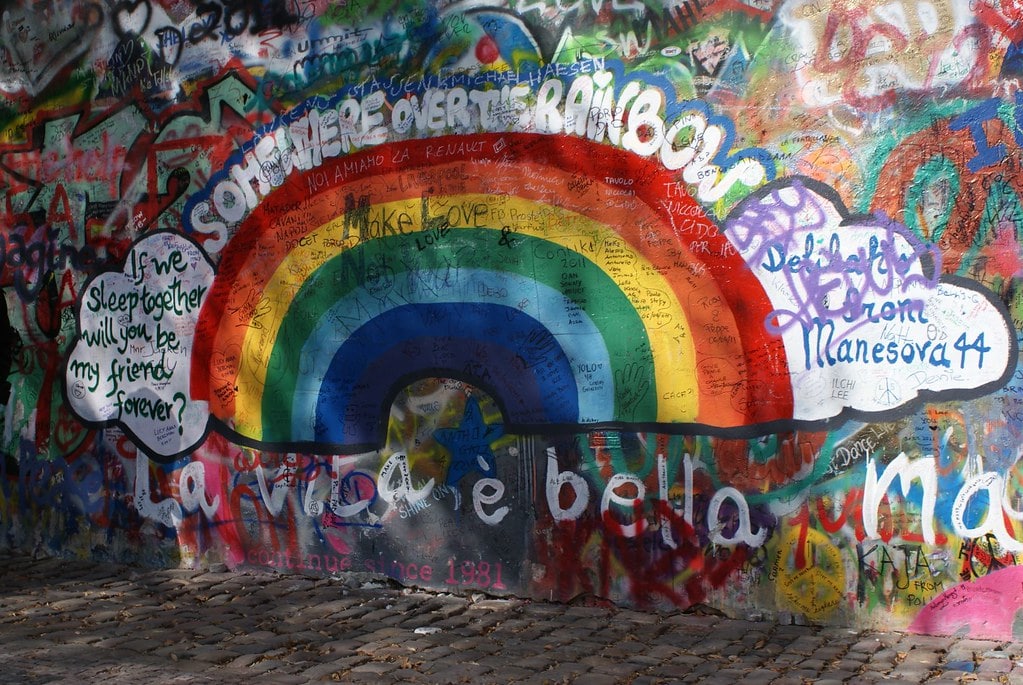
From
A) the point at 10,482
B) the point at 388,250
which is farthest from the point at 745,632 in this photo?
the point at 10,482

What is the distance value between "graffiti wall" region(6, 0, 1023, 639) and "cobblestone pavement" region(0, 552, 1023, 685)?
0.74 feet

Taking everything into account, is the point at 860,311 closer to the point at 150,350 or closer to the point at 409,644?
the point at 409,644

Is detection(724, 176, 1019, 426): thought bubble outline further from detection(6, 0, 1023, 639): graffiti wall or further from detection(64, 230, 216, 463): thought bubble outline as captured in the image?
detection(64, 230, 216, 463): thought bubble outline

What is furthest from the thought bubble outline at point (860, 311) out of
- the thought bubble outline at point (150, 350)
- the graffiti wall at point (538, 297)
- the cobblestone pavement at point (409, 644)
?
the thought bubble outline at point (150, 350)

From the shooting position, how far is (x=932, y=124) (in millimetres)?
5898

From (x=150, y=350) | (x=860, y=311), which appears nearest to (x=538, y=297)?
(x=860, y=311)

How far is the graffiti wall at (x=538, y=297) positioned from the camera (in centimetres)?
590

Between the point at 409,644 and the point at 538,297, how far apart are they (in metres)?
2.13

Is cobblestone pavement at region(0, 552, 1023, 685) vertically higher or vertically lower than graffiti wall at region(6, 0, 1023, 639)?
lower

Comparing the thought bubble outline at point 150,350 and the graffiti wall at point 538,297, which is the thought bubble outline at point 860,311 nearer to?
the graffiti wall at point 538,297

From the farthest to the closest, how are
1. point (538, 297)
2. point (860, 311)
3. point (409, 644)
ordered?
point (538, 297) → point (409, 644) → point (860, 311)

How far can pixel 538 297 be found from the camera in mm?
6867

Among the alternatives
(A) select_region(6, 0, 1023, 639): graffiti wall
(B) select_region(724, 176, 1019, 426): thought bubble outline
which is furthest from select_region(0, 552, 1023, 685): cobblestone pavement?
(B) select_region(724, 176, 1019, 426): thought bubble outline

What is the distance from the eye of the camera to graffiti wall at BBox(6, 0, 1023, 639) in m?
5.90
